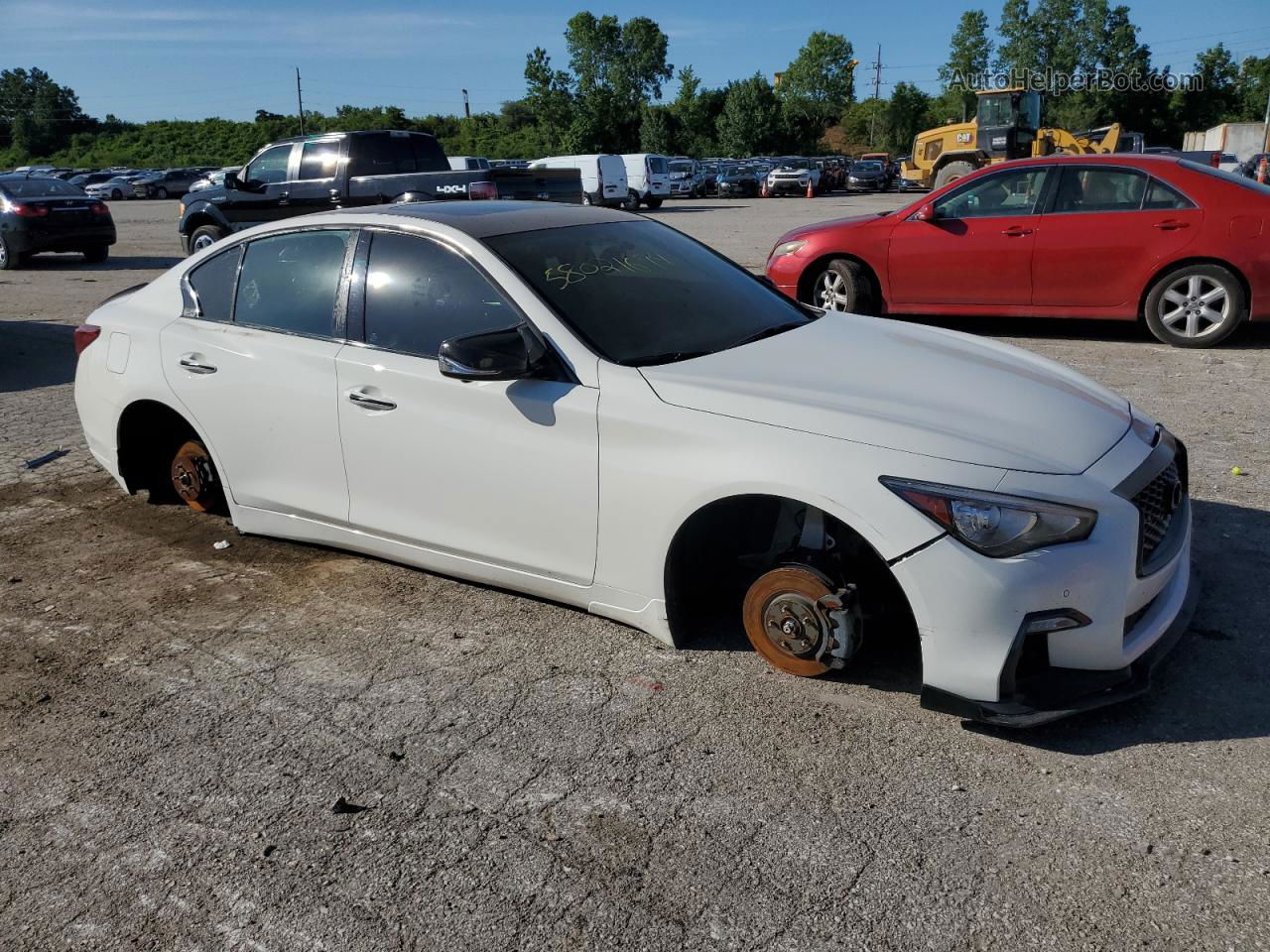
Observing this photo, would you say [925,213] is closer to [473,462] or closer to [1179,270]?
[1179,270]

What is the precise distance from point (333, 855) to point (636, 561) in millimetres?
1328

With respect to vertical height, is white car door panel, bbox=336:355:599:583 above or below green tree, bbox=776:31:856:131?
below

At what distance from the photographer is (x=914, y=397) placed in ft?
11.4

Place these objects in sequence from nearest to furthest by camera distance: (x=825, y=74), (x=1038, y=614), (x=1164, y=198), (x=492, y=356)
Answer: (x=1038, y=614)
(x=492, y=356)
(x=1164, y=198)
(x=825, y=74)

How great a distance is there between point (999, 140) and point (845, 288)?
20.3m

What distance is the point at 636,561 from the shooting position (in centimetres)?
357

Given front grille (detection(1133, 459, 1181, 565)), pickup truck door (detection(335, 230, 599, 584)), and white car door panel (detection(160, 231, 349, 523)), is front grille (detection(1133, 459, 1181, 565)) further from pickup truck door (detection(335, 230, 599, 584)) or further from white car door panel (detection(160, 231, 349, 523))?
white car door panel (detection(160, 231, 349, 523))

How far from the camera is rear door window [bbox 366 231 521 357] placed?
156 inches

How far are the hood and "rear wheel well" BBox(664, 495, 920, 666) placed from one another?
1.02 ft

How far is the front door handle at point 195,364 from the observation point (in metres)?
4.60

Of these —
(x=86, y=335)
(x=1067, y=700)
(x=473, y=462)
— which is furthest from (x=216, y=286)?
(x=1067, y=700)

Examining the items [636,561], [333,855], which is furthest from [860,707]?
[333,855]

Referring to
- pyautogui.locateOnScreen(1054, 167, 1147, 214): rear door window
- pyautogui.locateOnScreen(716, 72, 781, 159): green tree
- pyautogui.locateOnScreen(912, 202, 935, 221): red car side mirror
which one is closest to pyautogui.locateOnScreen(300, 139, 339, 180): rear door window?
pyautogui.locateOnScreen(912, 202, 935, 221): red car side mirror

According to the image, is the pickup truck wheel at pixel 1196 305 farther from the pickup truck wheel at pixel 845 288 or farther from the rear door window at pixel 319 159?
the rear door window at pixel 319 159
